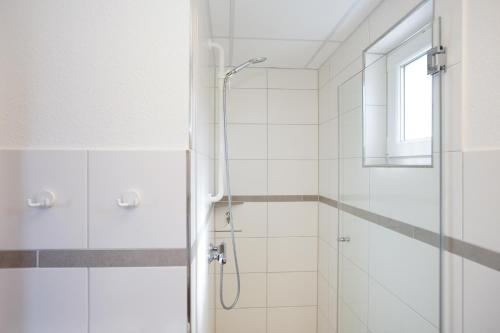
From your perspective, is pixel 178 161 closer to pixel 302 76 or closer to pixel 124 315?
pixel 124 315

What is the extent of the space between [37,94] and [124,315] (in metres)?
0.62

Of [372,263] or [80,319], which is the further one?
[372,263]

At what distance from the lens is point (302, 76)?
1.86 meters

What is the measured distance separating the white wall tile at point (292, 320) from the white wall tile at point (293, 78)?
1701 mm

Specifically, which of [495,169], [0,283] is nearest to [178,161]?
[0,283]

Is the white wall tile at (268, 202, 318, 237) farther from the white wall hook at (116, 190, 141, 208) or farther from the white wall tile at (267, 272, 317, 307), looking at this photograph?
the white wall hook at (116, 190, 141, 208)

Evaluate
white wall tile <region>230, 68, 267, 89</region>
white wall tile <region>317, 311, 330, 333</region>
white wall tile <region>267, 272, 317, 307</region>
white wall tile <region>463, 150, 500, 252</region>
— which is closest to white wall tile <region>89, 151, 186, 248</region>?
white wall tile <region>463, 150, 500, 252</region>

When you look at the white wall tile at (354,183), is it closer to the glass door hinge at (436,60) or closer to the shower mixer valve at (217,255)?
the glass door hinge at (436,60)

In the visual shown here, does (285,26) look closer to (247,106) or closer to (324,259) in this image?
(247,106)

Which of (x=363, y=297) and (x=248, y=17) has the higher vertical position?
(x=248, y=17)

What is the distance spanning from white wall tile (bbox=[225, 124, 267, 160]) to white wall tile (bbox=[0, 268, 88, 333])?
128 cm

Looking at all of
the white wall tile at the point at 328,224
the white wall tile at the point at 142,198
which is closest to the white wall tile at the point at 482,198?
the white wall tile at the point at 142,198

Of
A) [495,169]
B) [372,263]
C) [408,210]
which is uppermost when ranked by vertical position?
[495,169]

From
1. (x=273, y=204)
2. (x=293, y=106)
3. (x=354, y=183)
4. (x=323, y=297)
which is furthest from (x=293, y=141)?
(x=323, y=297)
